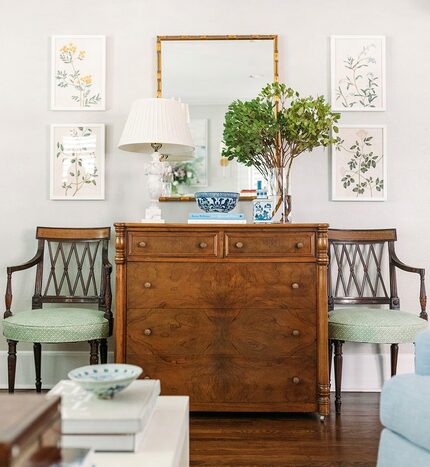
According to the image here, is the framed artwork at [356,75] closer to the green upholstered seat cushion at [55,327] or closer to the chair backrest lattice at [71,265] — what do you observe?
the chair backrest lattice at [71,265]

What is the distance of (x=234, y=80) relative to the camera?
129 inches

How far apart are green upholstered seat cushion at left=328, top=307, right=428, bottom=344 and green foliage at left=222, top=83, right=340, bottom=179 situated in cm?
90

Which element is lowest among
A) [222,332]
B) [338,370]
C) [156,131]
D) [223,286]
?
[338,370]

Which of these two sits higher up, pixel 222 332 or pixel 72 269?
pixel 72 269

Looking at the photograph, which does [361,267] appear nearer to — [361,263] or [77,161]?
[361,263]

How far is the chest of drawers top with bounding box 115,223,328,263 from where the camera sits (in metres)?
2.67

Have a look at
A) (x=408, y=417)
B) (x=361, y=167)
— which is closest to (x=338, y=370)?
(x=361, y=167)

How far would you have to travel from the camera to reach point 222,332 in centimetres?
266

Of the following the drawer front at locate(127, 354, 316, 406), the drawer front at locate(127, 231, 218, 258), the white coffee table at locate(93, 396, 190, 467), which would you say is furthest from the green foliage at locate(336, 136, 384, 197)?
the white coffee table at locate(93, 396, 190, 467)

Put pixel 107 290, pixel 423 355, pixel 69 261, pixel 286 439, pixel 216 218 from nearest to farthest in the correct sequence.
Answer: pixel 423 355 < pixel 286 439 < pixel 216 218 < pixel 107 290 < pixel 69 261

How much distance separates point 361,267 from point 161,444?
226cm

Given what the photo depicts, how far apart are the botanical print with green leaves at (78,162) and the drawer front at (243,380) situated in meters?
1.22

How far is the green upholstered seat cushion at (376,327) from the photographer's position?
2682 millimetres

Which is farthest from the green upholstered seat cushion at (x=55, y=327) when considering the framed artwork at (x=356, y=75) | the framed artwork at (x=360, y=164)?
the framed artwork at (x=356, y=75)
